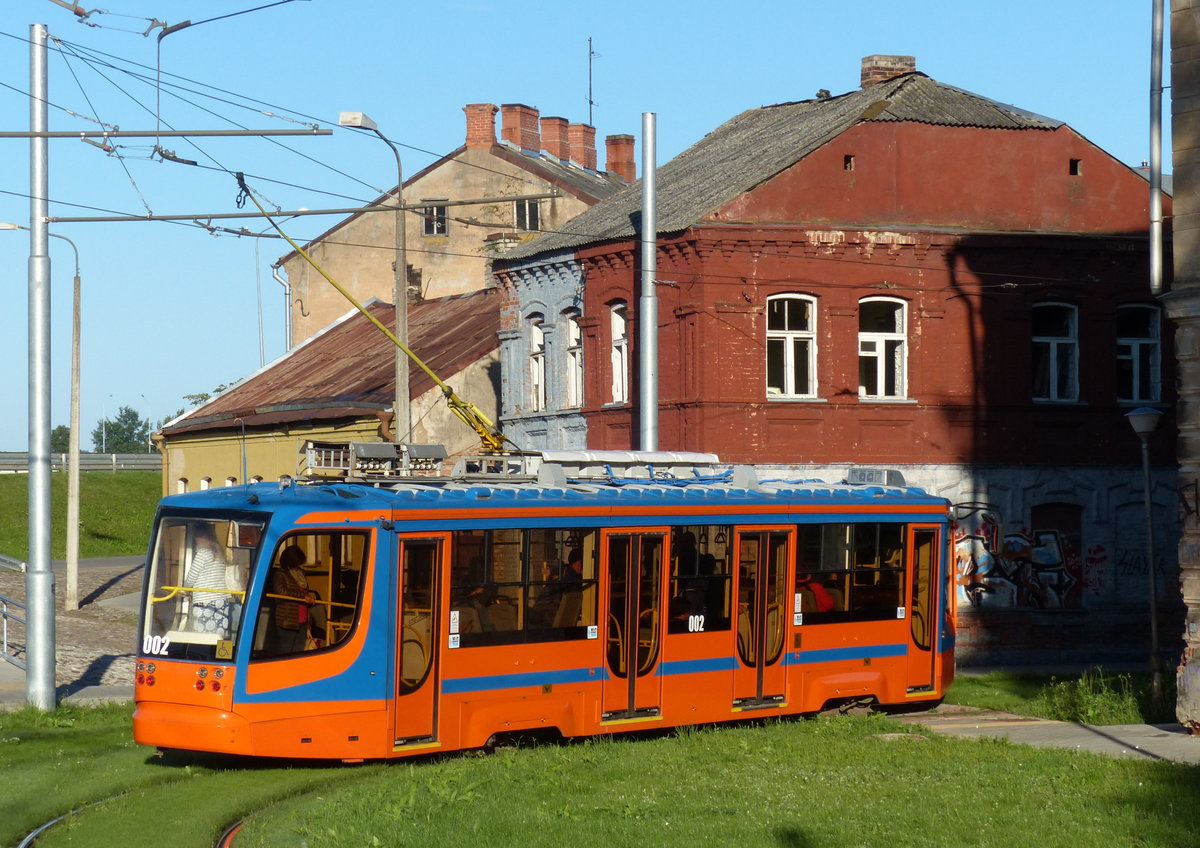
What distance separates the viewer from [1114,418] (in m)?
29.0

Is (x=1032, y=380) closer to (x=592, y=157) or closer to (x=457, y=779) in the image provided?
(x=457, y=779)

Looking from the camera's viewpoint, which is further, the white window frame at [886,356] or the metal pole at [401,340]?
the white window frame at [886,356]

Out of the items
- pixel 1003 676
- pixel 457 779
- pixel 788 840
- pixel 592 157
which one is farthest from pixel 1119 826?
pixel 592 157

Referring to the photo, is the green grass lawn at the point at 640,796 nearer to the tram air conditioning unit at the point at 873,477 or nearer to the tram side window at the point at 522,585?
the tram side window at the point at 522,585

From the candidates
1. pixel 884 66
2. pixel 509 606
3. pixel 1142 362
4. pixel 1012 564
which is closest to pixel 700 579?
pixel 509 606

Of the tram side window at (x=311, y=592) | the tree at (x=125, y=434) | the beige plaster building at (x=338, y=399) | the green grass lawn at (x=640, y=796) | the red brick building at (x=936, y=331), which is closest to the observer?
→ the green grass lawn at (x=640, y=796)

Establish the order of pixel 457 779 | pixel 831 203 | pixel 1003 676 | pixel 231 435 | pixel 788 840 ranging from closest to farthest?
pixel 788 840, pixel 457 779, pixel 1003 676, pixel 831 203, pixel 231 435

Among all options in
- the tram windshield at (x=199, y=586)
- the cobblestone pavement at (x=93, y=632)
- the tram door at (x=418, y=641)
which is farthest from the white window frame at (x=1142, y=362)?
the tram windshield at (x=199, y=586)

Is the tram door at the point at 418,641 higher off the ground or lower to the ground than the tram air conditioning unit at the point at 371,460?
lower

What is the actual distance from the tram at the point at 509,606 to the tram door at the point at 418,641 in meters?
0.02

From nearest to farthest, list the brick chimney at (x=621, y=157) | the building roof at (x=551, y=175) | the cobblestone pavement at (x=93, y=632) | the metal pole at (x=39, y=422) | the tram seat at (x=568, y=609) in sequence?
the tram seat at (x=568, y=609)
the metal pole at (x=39, y=422)
the cobblestone pavement at (x=93, y=632)
the building roof at (x=551, y=175)
the brick chimney at (x=621, y=157)

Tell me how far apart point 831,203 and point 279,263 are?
98.5 ft

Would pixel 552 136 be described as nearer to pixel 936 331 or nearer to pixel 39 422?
pixel 936 331

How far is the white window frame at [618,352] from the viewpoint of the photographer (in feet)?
95.0
